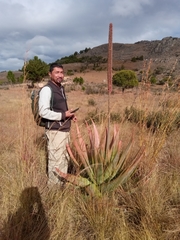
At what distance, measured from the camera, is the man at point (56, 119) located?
2.83 metres

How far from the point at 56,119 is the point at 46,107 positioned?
20 centimetres

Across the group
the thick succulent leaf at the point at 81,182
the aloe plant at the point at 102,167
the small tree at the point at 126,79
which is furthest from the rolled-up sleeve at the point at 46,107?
the small tree at the point at 126,79

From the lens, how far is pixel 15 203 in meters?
2.34

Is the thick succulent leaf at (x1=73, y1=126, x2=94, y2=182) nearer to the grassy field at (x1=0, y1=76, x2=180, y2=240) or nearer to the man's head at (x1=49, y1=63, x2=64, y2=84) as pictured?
the grassy field at (x1=0, y1=76, x2=180, y2=240)

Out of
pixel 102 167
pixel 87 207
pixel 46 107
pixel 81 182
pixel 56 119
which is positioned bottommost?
pixel 87 207

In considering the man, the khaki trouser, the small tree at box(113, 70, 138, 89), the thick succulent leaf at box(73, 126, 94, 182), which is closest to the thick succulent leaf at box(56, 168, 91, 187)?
the thick succulent leaf at box(73, 126, 94, 182)

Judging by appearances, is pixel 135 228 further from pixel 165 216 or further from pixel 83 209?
pixel 83 209

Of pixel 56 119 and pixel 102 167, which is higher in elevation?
pixel 56 119

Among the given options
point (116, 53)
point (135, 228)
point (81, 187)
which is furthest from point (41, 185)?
point (116, 53)

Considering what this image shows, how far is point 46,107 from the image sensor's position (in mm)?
2805

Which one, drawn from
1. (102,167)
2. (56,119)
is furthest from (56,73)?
(102,167)

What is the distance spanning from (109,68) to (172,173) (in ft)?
5.66

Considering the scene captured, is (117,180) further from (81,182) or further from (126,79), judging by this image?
(126,79)

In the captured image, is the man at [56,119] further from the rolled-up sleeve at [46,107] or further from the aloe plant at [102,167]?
the aloe plant at [102,167]
